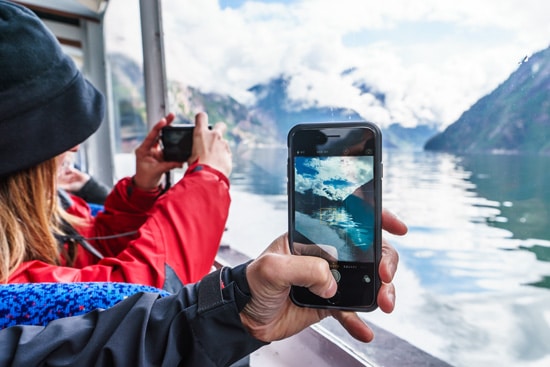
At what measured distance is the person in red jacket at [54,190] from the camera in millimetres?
812

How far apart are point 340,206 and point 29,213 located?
734 millimetres

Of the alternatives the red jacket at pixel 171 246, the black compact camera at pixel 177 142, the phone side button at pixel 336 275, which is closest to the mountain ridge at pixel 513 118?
the phone side button at pixel 336 275

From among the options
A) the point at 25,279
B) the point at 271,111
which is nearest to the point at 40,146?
the point at 25,279

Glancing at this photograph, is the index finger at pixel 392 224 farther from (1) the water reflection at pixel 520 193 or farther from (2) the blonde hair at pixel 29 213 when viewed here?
(2) the blonde hair at pixel 29 213

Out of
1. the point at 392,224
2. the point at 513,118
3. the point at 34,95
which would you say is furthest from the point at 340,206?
the point at 34,95

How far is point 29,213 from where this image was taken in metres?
0.94

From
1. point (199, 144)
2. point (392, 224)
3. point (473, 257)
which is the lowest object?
point (473, 257)

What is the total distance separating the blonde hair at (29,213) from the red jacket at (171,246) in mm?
73

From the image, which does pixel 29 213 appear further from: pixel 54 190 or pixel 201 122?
pixel 201 122

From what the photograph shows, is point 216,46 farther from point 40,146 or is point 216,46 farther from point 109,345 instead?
point 109,345

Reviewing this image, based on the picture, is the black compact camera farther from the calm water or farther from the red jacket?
the calm water

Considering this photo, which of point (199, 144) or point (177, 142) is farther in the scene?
point (177, 142)

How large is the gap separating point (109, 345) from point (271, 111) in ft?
2.87

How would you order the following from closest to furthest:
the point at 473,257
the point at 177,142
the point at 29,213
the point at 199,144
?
the point at 473,257 → the point at 29,213 → the point at 199,144 → the point at 177,142
